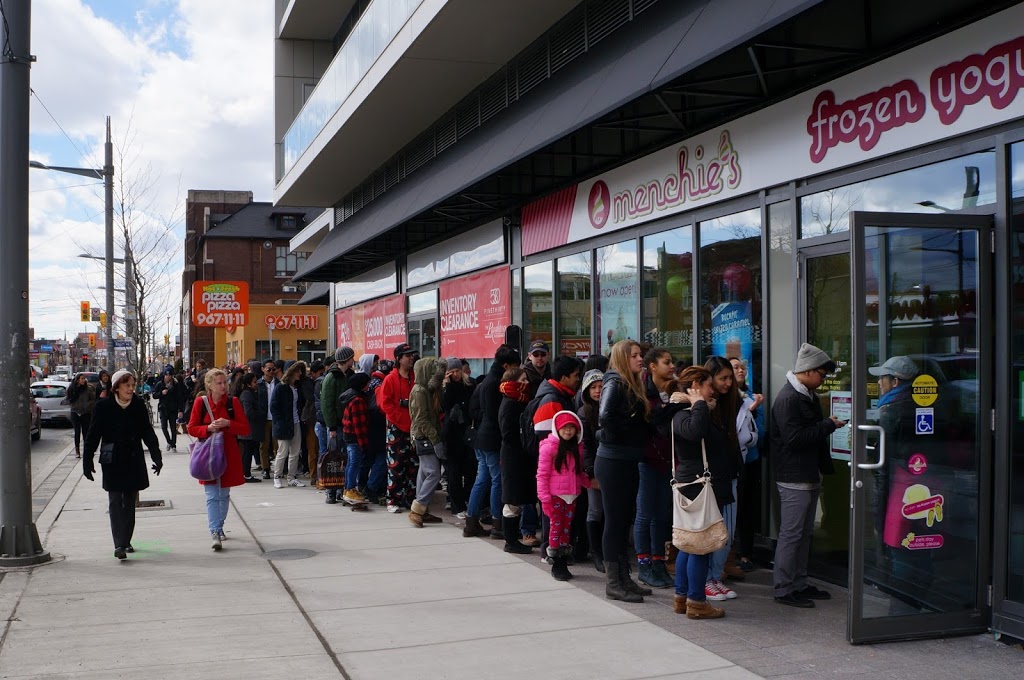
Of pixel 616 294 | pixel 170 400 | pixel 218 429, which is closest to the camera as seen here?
pixel 218 429

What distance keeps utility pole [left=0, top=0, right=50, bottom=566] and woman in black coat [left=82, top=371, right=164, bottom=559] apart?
0.61m

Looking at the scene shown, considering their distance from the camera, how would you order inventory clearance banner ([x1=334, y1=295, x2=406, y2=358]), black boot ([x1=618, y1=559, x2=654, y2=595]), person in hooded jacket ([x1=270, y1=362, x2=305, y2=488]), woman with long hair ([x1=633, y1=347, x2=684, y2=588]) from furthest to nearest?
inventory clearance banner ([x1=334, y1=295, x2=406, y2=358])
person in hooded jacket ([x1=270, y1=362, x2=305, y2=488])
woman with long hair ([x1=633, y1=347, x2=684, y2=588])
black boot ([x1=618, y1=559, x2=654, y2=595])

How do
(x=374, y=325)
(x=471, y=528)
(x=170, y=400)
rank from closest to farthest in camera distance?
(x=471, y=528) < (x=170, y=400) < (x=374, y=325)

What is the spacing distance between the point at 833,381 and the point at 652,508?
1831 mm

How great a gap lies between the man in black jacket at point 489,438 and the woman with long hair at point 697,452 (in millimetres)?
2866

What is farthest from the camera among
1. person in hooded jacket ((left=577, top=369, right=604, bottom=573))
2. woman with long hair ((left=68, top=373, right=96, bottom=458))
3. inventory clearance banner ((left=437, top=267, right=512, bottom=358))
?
woman with long hair ((left=68, top=373, right=96, bottom=458))

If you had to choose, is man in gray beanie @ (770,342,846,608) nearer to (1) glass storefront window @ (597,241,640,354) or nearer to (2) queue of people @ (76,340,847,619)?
(2) queue of people @ (76,340,847,619)

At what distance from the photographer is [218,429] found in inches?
365

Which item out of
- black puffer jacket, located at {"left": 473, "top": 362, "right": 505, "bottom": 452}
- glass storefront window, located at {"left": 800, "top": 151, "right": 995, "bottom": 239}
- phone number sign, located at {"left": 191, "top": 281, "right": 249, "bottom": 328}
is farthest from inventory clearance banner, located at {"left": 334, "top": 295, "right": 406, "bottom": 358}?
glass storefront window, located at {"left": 800, "top": 151, "right": 995, "bottom": 239}

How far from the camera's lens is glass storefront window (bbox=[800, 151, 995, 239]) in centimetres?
634

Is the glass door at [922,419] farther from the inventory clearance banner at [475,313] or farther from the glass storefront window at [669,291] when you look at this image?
the inventory clearance banner at [475,313]

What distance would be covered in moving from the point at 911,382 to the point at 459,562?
4.23m

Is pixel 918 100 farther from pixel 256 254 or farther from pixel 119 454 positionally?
pixel 256 254

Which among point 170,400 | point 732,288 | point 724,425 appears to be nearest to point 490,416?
point 732,288
